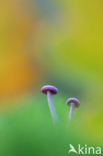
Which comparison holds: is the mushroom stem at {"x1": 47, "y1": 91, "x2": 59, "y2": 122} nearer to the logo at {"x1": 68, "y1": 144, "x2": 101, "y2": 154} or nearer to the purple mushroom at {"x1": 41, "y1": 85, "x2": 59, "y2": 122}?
the purple mushroom at {"x1": 41, "y1": 85, "x2": 59, "y2": 122}

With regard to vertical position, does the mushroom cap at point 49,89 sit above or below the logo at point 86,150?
above

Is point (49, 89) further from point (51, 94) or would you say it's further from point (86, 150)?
point (86, 150)

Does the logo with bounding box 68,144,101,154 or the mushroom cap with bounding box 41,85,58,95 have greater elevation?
the mushroom cap with bounding box 41,85,58,95

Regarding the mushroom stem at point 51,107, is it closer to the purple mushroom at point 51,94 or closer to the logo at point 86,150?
the purple mushroom at point 51,94

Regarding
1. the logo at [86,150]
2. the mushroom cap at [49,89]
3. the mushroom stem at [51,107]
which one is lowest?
the logo at [86,150]

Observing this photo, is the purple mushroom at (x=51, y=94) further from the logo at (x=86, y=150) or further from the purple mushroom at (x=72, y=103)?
the logo at (x=86, y=150)

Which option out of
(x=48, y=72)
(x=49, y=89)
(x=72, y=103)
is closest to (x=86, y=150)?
(x=72, y=103)

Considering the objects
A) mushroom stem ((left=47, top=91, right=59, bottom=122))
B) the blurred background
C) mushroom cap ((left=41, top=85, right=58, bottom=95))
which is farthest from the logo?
mushroom cap ((left=41, top=85, right=58, bottom=95))

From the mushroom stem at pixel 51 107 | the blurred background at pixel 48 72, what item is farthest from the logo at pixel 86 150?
the mushroom stem at pixel 51 107

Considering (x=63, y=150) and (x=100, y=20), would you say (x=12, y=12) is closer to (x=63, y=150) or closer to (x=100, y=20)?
(x=100, y=20)

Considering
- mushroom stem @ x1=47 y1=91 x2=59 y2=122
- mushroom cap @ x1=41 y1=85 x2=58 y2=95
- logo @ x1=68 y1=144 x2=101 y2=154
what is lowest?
logo @ x1=68 y1=144 x2=101 y2=154
